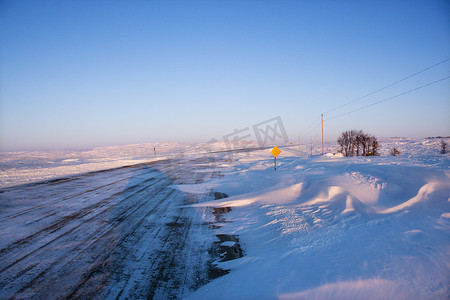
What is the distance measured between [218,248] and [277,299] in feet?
6.45

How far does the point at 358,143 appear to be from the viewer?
45062 millimetres

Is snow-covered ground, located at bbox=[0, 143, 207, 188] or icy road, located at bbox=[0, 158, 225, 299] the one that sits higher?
snow-covered ground, located at bbox=[0, 143, 207, 188]

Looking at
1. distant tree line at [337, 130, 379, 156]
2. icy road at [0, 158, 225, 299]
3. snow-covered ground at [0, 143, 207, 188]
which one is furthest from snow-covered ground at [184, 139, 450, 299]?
distant tree line at [337, 130, 379, 156]

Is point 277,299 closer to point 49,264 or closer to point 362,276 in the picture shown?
point 362,276

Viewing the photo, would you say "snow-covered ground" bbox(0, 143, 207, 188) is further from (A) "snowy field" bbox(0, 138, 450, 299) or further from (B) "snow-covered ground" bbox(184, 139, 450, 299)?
(B) "snow-covered ground" bbox(184, 139, 450, 299)

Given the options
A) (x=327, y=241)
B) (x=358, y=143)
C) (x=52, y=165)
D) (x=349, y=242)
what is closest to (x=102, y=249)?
(x=327, y=241)

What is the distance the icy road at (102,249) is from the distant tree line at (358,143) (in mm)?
47654

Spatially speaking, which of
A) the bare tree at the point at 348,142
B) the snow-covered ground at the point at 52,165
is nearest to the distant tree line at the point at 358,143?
the bare tree at the point at 348,142

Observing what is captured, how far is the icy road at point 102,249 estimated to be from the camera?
302 cm

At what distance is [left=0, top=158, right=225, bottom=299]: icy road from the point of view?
3020mm

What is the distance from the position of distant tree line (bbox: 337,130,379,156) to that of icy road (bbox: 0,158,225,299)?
47654 millimetres

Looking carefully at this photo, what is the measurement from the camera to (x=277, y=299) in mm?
2432

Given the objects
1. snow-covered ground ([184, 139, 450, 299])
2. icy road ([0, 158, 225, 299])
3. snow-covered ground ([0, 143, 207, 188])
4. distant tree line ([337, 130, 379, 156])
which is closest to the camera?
snow-covered ground ([184, 139, 450, 299])

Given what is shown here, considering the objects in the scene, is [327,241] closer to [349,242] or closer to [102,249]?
[349,242]
